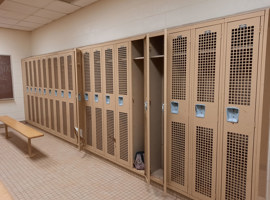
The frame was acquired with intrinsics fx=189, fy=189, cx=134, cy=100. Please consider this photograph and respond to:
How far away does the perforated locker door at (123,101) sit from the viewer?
110 inches

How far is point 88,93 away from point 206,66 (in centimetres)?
228

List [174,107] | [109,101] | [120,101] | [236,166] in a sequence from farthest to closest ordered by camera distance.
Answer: [109,101], [120,101], [174,107], [236,166]

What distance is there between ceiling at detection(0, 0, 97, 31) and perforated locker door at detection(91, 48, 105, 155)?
123 centimetres

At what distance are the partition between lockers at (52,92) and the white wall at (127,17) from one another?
554 millimetres

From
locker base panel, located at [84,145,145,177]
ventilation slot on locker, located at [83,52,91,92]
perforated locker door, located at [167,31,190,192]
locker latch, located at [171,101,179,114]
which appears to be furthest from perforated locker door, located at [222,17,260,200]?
ventilation slot on locker, located at [83,52,91,92]

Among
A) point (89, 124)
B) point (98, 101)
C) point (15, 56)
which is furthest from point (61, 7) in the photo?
point (15, 56)

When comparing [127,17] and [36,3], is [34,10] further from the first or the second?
[127,17]

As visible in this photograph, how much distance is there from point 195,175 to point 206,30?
1.59 m

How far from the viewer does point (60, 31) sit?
15.5 ft

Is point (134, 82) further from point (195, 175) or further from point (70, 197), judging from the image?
point (70, 197)

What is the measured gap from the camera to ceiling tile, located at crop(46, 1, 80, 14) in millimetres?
3678

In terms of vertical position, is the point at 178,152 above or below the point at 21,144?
above

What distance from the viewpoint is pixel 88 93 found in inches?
140

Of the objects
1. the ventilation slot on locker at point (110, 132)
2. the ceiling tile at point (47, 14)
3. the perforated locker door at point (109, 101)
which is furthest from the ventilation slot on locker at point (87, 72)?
the ceiling tile at point (47, 14)
